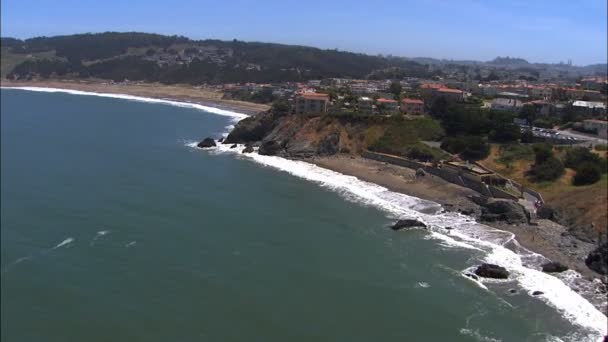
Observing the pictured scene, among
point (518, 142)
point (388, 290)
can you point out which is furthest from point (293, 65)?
point (388, 290)

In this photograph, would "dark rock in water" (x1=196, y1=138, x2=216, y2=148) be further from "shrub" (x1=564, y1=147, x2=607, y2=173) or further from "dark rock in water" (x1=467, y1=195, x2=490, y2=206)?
"shrub" (x1=564, y1=147, x2=607, y2=173)

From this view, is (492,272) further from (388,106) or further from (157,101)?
(157,101)

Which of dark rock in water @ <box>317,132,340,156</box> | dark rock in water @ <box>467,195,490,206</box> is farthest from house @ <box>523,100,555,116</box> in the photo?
dark rock in water @ <box>467,195,490,206</box>

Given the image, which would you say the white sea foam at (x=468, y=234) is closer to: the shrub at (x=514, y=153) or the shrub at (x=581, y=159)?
the shrub at (x=514, y=153)

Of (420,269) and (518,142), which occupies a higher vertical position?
(518,142)

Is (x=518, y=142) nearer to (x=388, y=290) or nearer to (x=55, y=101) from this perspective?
(x=388, y=290)

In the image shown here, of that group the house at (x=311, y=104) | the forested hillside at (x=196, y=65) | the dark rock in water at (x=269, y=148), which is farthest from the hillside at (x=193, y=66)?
the dark rock in water at (x=269, y=148)
